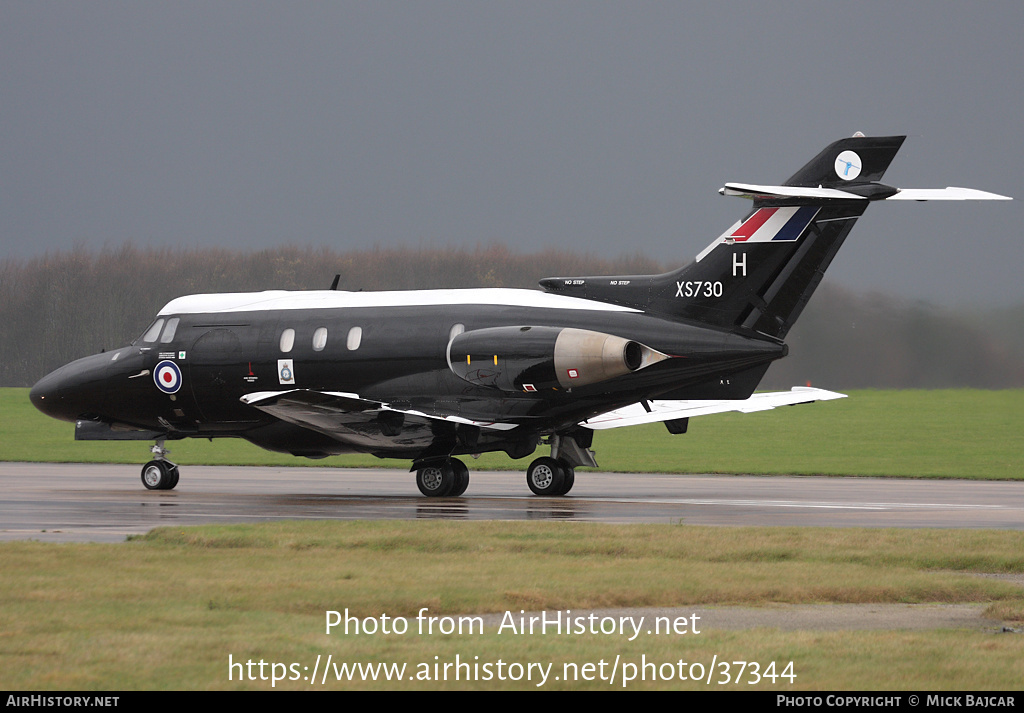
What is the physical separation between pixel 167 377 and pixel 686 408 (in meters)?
10.9

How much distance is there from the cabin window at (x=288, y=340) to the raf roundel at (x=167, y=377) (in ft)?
8.48

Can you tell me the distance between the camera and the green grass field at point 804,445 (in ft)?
119

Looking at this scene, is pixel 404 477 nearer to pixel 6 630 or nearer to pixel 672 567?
pixel 672 567

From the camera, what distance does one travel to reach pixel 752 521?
1864 cm

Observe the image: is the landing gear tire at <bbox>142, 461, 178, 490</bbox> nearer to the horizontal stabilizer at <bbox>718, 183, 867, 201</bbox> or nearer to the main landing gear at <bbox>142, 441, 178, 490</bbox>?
the main landing gear at <bbox>142, 441, 178, 490</bbox>

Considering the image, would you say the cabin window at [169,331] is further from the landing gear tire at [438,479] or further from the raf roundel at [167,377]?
the landing gear tire at [438,479]

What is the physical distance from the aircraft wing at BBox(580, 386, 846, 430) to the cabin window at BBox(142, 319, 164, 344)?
9455 mm

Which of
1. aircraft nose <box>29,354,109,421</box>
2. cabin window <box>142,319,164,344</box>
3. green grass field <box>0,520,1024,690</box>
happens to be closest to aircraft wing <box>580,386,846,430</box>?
green grass field <box>0,520,1024,690</box>

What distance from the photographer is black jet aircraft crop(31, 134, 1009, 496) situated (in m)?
22.6

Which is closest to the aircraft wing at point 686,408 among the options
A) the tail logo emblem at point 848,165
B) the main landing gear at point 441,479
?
the main landing gear at point 441,479

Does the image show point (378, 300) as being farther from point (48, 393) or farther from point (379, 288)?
point (379, 288)
